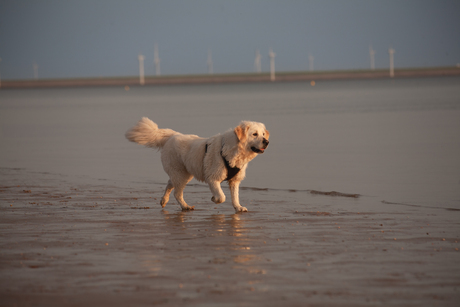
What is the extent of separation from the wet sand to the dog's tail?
3.48 feet

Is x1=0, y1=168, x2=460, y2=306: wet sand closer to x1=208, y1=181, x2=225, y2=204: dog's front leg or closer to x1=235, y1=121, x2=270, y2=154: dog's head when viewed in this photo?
x1=208, y1=181, x2=225, y2=204: dog's front leg

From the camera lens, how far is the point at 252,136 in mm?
9258

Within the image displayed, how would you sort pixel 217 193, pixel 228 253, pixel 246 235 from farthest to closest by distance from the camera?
pixel 217 193, pixel 246 235, pixel 228 253

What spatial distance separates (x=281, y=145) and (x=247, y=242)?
13.0 meters

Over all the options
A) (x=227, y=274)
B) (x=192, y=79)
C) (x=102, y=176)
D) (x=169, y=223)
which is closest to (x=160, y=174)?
(x=102, y=176)

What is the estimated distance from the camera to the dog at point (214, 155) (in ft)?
30.4

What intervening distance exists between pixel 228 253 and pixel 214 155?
9.87 feet

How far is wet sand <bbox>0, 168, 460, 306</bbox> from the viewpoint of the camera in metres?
5.27

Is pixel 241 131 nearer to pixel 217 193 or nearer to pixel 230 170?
pixel 230 170

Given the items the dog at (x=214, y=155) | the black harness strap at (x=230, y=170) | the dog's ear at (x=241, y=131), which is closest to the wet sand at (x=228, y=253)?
the dog at (x=214, y=155)

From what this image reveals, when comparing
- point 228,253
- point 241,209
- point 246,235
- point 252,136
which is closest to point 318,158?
point 241,209

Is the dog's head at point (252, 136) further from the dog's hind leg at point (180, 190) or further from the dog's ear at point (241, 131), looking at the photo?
the dog's hind leg at point (180, 190)

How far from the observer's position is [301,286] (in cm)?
548

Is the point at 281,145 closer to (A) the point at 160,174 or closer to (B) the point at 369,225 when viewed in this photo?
(A) the point at 160,174
